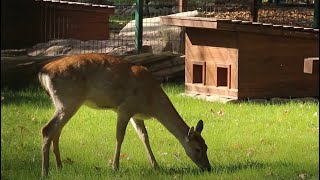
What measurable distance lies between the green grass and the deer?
0.67 ft

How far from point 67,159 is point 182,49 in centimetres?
782

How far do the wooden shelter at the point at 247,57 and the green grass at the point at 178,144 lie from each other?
55 cm

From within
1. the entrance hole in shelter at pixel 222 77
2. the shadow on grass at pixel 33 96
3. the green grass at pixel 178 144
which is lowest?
the green grass at pixel 178 144

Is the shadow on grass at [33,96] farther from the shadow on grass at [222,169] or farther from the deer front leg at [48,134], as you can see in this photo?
the shadow on grass at [222,169]

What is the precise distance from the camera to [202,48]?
12031mm

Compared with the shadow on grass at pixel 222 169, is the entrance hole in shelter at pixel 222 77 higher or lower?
higher

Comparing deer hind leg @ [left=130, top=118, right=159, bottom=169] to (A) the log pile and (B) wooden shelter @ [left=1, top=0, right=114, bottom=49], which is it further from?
(B) wooden shelter @ [left=1, top=0, right=114, bottom=49]

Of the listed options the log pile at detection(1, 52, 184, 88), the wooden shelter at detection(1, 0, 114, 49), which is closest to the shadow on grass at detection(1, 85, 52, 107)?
the log pile at detection(1, 52, 184, 88)

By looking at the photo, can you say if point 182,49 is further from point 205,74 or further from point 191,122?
point 191,122

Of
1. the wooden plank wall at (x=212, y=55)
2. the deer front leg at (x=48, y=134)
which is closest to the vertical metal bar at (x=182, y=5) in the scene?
the wooden plank wall at (x=212, y=55)

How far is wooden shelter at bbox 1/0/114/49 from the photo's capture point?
1438 cm

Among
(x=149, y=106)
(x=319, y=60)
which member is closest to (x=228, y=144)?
(x=149, y=106)

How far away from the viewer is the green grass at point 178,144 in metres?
6.85

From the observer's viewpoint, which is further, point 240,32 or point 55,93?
point 240,32
